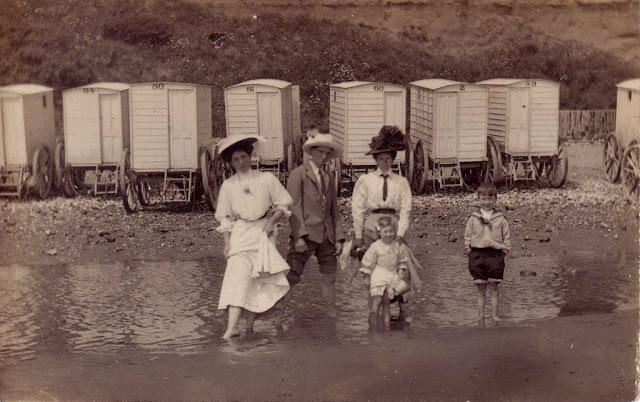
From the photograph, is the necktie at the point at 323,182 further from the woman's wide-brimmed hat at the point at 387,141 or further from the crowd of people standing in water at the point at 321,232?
the woman's wide-brimmed hat at the point at 387,141

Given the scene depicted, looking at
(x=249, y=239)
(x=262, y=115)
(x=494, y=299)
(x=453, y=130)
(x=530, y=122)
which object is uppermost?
(x=262, y=115)

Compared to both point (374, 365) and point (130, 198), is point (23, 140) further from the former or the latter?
point (374, 365)

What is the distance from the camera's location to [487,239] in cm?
678

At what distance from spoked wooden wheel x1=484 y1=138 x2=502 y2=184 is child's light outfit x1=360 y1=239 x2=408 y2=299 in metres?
7.85

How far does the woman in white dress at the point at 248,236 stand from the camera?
6.61 m

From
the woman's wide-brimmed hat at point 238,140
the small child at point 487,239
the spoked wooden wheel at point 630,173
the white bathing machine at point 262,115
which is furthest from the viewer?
the white bathing machine at point 262,115

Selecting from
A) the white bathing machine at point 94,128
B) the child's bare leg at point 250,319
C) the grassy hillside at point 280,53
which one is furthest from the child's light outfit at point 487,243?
the grassy hillside at point 280,53

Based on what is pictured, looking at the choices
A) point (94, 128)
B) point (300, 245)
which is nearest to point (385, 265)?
point (300, 245)

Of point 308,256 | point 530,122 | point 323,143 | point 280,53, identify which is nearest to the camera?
point 323,143

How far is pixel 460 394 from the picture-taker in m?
5.45

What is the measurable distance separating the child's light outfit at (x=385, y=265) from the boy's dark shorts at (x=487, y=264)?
0.58 m

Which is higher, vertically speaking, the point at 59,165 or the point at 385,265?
the point at 59,165

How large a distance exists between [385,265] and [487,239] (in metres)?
0.86

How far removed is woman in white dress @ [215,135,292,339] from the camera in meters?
6.61
